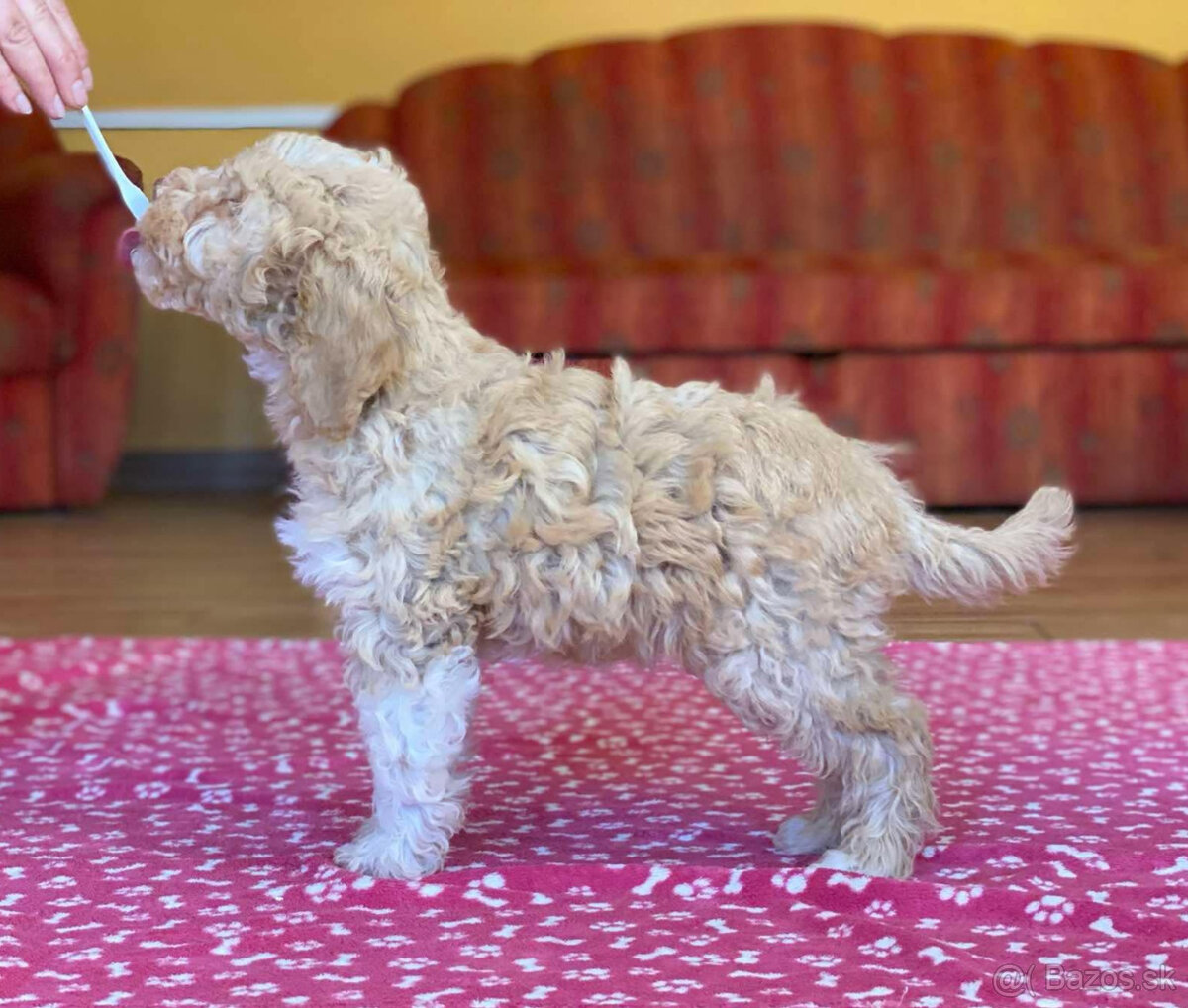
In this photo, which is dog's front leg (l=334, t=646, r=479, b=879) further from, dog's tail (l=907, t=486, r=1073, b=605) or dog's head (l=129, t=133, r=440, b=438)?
dog's tail (l=907, t=486, r=1073, b=605)

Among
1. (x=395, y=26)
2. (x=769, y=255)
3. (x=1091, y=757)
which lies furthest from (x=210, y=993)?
(x=395, y=26)

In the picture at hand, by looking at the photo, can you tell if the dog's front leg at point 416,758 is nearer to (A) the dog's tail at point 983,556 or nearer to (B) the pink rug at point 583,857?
(B) the pink rug at point 583,857

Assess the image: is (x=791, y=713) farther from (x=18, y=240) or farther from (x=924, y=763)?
(x=18, y=240)

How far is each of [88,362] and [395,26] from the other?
1370 millimetres

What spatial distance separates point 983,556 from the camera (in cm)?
147

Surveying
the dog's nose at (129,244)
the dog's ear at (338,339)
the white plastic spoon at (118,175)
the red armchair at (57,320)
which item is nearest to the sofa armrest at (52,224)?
the red armchair at (57,320)

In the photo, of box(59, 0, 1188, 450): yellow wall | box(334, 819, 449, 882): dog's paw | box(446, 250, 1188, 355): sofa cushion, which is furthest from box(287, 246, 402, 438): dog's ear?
box(59, 0, 1188, 450): yellow wall

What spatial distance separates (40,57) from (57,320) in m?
2.17

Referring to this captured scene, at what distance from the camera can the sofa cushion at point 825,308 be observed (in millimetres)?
3547

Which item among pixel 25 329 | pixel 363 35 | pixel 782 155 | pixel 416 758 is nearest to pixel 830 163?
pixel 782 155

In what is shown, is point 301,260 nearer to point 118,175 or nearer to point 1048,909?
point 118,175

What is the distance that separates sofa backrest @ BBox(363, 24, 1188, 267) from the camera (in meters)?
4.11

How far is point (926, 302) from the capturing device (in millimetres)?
3564

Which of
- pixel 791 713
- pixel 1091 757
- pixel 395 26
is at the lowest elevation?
pixel 1091 757
